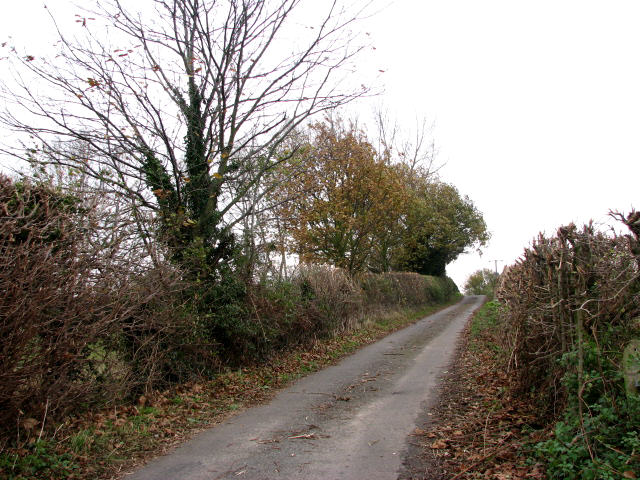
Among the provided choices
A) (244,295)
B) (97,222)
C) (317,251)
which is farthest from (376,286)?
(97,222)

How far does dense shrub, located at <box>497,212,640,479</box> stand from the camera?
399 centimetres

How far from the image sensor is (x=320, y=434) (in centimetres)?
598

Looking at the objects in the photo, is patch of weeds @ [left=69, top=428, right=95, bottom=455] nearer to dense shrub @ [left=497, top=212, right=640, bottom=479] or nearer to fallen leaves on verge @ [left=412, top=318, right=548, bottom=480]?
fallen leaves on verge @ [left=412, top=318, right=548, bottom=480]

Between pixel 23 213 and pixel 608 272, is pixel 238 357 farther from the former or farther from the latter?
pixel 608 272

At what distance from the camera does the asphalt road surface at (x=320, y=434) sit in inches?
189

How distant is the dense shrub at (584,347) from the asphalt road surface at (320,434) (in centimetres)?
177

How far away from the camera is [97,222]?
6.87 meters

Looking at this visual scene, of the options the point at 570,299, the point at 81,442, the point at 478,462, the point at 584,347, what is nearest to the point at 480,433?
the point at 478,462

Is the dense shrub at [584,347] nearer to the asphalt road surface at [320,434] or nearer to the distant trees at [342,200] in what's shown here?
the asphalt road surface at [320,434]

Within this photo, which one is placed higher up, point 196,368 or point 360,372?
point 196,368

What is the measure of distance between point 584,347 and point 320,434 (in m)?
3.42

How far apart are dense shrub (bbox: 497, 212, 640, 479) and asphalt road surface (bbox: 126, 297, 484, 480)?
69.7 inches

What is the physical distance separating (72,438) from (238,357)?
5.55 metres

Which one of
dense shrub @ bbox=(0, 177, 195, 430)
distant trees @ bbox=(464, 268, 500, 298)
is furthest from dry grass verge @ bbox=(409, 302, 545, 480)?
distant trees @ bbox=(464, 268, 500, 298)
